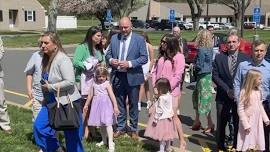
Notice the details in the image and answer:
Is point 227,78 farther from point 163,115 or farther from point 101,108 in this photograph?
point 101,108

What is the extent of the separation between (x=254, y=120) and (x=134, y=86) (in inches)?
81.3

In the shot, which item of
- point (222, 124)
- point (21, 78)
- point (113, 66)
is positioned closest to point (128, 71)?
point (113, 66)

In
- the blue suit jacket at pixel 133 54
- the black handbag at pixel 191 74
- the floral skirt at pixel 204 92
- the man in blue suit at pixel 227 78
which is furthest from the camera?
the black handbag at pixel 191 74

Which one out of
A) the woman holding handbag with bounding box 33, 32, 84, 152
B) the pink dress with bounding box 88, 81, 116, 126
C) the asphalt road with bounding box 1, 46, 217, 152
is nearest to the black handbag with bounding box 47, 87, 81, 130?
the woman holding handbag with bounding box 33, 32, 84, 152

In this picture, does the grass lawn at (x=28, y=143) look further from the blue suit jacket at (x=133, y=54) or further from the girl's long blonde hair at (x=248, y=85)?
the girl's long blonde hair at (x=248, y=85)

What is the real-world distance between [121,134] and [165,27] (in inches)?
2705

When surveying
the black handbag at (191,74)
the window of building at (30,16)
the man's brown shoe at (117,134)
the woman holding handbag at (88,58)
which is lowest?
the man's brown shoe at (117,134)

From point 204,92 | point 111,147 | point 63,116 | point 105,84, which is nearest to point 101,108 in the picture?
point 105,84

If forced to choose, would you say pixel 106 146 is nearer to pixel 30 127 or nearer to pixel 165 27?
pixel 30 127

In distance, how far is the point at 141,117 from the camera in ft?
32.8

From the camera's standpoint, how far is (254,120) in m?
6.32

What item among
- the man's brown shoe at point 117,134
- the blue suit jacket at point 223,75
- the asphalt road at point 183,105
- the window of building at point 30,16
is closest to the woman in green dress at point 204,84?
the asphalt road at point 183,105

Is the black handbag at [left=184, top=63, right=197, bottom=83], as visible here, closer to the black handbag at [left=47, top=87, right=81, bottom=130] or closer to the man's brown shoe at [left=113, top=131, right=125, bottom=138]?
the man's brown shoe at [left=113, top=131, right=125, bottom=138]

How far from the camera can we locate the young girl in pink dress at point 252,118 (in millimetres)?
6258
